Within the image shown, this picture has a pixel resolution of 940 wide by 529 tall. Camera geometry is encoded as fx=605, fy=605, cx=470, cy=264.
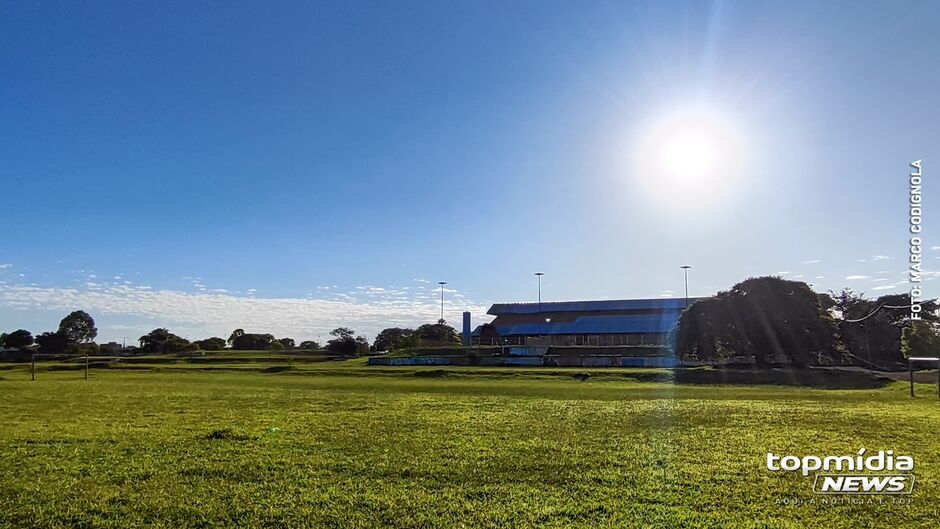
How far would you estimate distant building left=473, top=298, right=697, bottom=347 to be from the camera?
3794 inches

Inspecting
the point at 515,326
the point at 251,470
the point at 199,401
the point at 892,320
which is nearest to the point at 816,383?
the point at 199,401

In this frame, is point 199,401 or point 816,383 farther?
point 816,383

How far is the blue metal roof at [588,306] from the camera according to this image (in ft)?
335

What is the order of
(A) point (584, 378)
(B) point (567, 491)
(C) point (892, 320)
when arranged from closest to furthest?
1. (B) point (567, 491)
2. (A) point (584, 378)
3. (C) point (892, 320)

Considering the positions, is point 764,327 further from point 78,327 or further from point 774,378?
point 78,327

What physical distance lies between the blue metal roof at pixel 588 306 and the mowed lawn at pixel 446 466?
8555cm

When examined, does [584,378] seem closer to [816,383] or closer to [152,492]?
[816,383]

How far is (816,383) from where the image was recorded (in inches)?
1377

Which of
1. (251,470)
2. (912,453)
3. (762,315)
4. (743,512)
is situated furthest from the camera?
(762,315)

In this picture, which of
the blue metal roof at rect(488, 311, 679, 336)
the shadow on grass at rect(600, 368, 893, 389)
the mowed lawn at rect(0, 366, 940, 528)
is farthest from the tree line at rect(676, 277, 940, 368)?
the blue metal roof at rect(488, 311, 679, 336)

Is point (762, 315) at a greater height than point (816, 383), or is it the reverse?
point (762, 315)

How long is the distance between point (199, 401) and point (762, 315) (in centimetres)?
4116

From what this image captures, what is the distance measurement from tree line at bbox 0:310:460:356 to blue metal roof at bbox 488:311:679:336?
14.4 m

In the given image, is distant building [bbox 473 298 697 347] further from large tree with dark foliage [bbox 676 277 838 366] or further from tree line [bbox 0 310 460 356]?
large tree with dark foliage [bbox 676 277 838 366]
